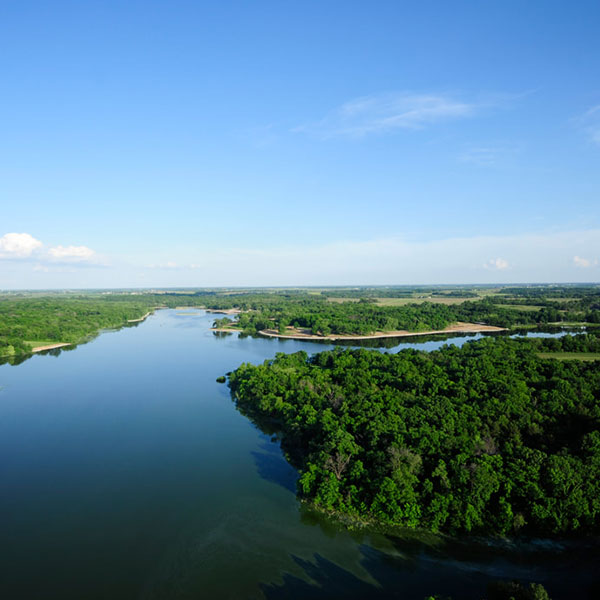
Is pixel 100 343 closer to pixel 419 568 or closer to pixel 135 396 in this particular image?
pixel 135 396

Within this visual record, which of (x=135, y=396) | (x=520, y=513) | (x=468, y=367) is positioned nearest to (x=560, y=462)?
(x=520, y=513)

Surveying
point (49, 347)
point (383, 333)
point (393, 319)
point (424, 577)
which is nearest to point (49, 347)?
point (49, 347)

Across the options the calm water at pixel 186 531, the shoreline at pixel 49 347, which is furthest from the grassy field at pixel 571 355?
the shoreline at pixel 49 347

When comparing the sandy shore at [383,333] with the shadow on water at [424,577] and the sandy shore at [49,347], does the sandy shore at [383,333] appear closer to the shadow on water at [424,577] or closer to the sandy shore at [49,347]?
the sandy shore at [49,347]

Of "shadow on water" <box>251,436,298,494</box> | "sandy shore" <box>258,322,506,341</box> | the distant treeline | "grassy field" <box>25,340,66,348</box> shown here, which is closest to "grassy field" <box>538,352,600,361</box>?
"sandy shore" <box>258,322,506,341</box>

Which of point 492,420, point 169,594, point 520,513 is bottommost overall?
point 169,594

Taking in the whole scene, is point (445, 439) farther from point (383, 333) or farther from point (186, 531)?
point (383, 333)

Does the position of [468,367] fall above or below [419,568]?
above
